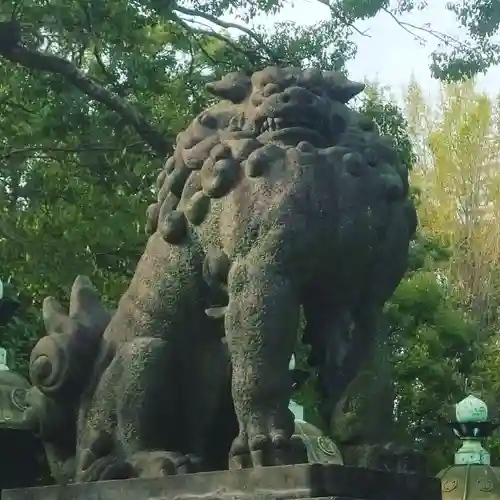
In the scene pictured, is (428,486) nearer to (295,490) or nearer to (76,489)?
(295,490)

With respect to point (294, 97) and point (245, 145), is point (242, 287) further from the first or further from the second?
point (294, 97)

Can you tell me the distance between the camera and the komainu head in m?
4.22

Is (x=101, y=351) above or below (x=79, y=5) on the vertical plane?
below

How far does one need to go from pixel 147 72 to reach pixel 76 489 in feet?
24.5

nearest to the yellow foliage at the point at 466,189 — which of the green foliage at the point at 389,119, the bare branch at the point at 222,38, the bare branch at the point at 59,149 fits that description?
the green foliage at the point at 389,119

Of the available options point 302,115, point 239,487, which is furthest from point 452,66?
point 239,487

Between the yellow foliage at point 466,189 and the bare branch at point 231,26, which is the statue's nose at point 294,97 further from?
the yellow foliage at point 466,189

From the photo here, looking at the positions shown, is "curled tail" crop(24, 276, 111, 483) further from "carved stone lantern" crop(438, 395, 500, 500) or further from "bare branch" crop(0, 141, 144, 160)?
"bare branch" crop(0, 141, 144, 160)

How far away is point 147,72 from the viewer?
11172 millimetres

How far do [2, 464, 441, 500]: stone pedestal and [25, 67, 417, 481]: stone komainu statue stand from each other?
0.30ft

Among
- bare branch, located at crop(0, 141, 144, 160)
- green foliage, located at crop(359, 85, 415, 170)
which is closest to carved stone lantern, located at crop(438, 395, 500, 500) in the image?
green foliage, located at crop(359, 85, 415, 170)

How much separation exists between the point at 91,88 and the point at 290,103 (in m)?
6.54

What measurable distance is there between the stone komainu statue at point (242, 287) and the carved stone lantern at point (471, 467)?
418 centimetres

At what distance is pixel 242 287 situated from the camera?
3955 mm
